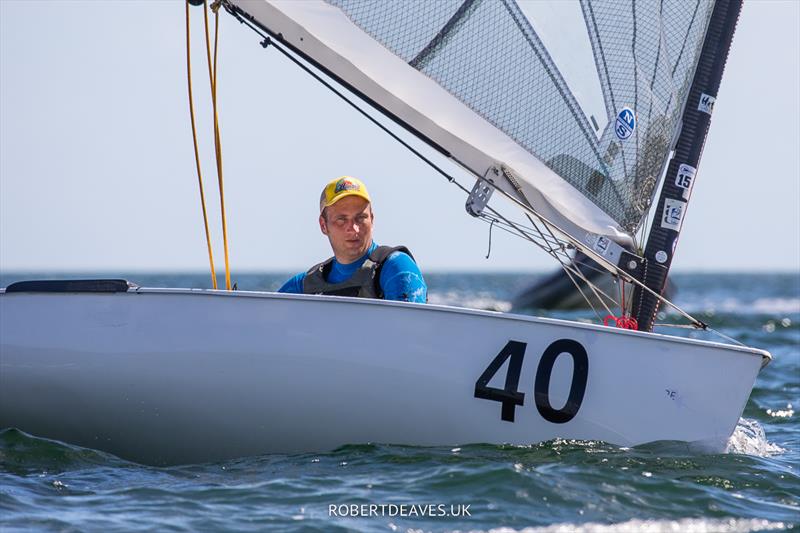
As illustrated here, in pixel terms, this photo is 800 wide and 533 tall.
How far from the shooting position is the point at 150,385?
4.22 metres

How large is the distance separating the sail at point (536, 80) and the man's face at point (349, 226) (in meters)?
0.39

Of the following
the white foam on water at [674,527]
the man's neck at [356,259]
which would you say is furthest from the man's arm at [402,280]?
the white foam on water at [674,527]

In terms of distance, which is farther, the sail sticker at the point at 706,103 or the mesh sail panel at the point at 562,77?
the sail sticker at the point at 706,103

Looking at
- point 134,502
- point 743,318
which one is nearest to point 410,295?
point 134,502

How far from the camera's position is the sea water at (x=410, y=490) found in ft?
11.7

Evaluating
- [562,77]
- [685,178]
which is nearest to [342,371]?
[562,77]

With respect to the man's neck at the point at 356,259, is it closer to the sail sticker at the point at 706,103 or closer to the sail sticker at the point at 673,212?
the sail sticker at the point at 673,212

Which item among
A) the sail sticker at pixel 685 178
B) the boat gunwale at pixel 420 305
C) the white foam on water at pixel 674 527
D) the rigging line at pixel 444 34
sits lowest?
the white foam on water at pixel 674 527

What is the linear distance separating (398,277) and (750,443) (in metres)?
1.74

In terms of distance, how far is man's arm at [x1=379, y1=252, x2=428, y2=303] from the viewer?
450 centimetres

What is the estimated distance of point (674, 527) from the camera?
358 cm

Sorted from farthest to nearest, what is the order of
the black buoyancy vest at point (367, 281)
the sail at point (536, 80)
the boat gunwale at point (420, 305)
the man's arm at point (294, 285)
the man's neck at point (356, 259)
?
the man's arm at point (294, 285) → the man's neck at point (356, 259) → the black buoyancy vest at point (367, 281) → the sail at point (536, 80) → the boat gunwale at point (420, 305)

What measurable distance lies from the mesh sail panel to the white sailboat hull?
2.85 feet

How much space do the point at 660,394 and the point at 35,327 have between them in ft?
7.68
